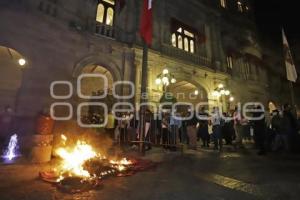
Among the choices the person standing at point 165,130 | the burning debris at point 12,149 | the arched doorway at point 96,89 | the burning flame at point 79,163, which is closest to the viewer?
the burning flame at point 79,163

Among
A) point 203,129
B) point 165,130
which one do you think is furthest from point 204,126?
point 165,130

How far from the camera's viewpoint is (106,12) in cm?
1364

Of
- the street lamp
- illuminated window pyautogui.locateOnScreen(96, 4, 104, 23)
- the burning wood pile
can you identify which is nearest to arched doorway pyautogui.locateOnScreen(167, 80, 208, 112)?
the street lamp

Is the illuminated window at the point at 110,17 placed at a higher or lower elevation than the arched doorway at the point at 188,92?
higher

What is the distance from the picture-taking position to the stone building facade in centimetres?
997

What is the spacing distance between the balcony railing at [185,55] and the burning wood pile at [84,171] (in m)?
10.9

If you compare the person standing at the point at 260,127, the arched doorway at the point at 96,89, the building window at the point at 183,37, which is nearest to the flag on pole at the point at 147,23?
the arched doorway at the point at 96,89

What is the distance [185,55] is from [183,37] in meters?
1.91

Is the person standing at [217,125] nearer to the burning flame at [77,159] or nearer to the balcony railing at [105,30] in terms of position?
the burning flame at [77,159]

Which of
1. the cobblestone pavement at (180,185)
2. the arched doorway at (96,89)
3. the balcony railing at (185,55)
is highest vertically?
the balcony railing at (185,55)

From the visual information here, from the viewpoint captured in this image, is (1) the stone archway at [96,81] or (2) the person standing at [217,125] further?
(1) the stone archway at [96,81]

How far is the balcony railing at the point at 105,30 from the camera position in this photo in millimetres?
12765

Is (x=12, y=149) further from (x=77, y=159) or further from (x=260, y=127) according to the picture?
(x=260, y=127)

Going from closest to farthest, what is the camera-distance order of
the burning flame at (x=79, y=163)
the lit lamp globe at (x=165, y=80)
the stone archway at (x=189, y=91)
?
the burning flame at (x=79, y=163), the lit lamp globe at (x=165, y=80), the stone archway at (x=189, y=91)
